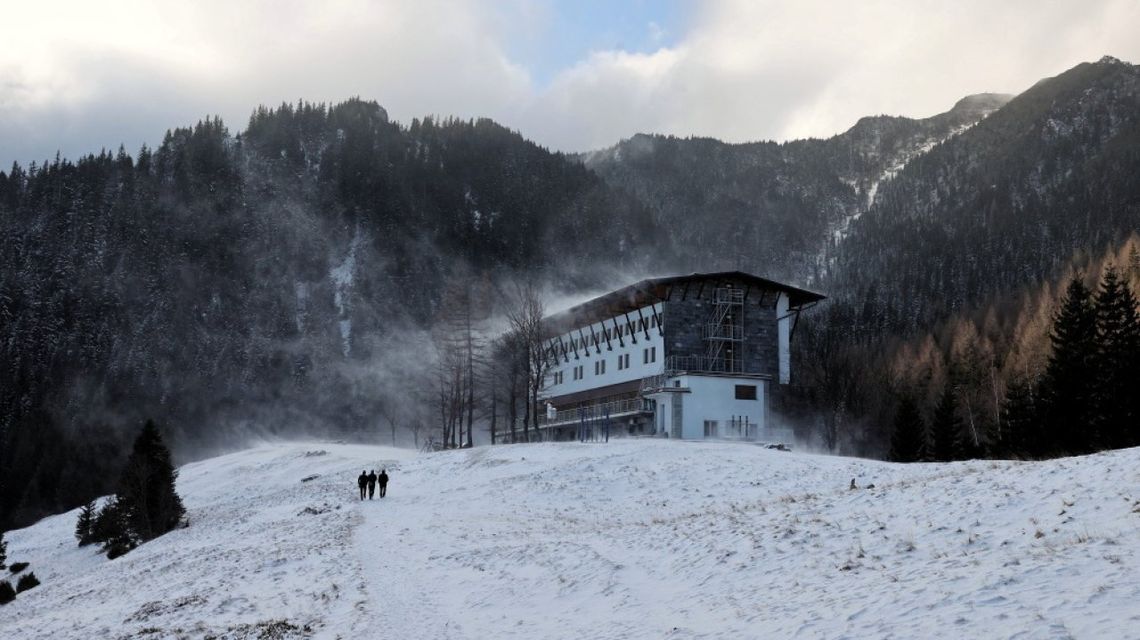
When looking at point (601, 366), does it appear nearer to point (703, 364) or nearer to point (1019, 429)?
point (703, 364)

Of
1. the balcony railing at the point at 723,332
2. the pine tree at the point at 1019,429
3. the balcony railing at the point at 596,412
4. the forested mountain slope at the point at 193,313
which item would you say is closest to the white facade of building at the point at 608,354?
the balcony railing at the point at 596,412

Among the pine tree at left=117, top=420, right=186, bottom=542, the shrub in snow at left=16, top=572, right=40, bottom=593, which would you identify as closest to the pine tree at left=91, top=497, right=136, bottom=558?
the pine tree at left=117, top=420, right=186, bottom=542

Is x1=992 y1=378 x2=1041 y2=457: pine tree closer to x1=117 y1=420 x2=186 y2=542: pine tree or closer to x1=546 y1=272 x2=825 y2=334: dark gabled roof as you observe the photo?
x1=546 y1=272 x2=825 y2=334: dark gabled roof

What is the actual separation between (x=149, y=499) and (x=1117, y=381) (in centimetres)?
5096

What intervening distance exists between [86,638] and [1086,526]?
1873cm

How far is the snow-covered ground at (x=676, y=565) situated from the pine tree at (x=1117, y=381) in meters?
17.8

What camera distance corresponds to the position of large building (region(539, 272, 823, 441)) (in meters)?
65.1

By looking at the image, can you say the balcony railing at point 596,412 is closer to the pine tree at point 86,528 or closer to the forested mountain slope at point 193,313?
the pine tree at point 86,528

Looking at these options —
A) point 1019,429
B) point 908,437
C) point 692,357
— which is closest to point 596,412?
point 692,357

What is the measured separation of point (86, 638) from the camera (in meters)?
18.6

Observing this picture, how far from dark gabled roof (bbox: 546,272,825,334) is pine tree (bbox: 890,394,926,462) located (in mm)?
12413

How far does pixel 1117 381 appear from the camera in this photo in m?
46.3

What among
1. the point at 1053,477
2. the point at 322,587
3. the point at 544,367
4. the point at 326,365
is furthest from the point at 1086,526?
the point at 326,365

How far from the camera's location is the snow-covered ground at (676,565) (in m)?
11.7
